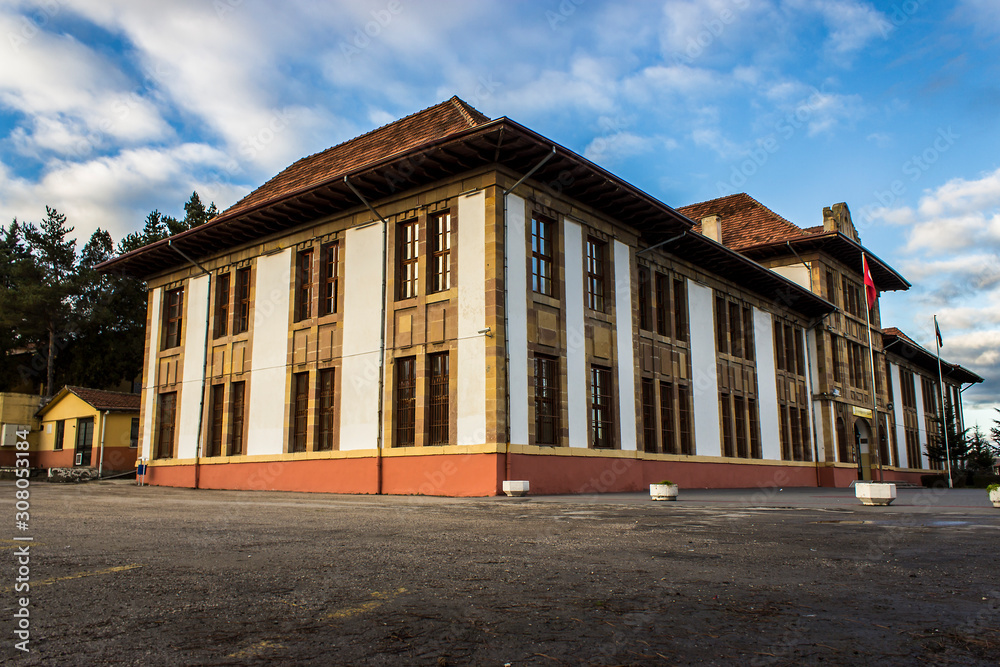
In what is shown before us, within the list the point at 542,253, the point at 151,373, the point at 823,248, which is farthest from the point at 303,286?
the point at 823,248

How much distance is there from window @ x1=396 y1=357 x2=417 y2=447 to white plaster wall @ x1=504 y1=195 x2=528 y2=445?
2.66 m

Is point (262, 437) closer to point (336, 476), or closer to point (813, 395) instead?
point (336, 476)

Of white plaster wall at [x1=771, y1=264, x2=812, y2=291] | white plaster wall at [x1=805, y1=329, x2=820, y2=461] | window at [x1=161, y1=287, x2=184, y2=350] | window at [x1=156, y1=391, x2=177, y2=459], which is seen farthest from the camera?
white plaster wall at [x1=771, y1=264, x2=812, y2=291]

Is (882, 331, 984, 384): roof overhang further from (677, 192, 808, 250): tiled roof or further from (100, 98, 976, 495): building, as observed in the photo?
(100, 98, 976, 495): building

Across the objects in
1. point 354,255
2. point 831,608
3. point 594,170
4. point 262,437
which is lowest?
point 831,608

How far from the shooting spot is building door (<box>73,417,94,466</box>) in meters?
34.8

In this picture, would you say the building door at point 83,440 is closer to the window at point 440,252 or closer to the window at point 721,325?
the window at point 440,252

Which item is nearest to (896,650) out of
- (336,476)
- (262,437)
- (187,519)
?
(187,519)

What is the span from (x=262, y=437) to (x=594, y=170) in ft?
38.9

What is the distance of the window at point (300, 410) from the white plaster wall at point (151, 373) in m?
7.68

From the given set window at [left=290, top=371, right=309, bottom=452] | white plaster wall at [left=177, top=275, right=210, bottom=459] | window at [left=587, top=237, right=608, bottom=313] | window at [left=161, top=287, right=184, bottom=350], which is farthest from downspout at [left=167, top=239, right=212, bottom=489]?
window at [left=587, top=237, right=608, bottom=313]

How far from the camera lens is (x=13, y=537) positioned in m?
6.57

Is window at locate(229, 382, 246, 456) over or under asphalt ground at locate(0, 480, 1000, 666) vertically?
over

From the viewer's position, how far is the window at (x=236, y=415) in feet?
72.7
